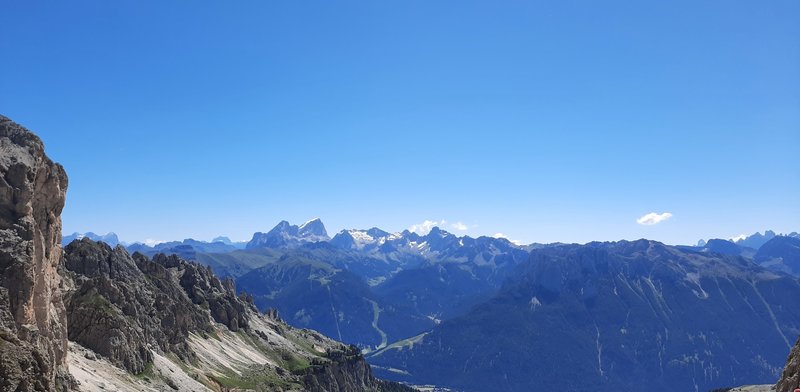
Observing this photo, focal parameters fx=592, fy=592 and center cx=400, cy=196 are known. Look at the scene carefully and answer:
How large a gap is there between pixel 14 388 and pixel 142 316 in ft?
474

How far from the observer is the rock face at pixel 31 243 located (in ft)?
279

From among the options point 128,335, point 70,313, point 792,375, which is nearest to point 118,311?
point 128,335

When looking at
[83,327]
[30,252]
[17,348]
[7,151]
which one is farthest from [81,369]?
[17,348]

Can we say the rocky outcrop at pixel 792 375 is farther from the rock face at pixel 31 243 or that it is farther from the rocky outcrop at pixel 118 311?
the rocky outcrop at pixel 118 311

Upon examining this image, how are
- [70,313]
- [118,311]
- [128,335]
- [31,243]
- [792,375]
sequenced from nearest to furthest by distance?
[792,375] < [31,243] < [70,313] < [128,335] < [118,311]

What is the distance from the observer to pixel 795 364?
51.3 metres

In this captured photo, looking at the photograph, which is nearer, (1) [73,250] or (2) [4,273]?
(2) [4,273]

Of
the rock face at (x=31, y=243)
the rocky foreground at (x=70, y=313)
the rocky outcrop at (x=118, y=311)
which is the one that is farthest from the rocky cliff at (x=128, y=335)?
the rock face at (x=31, y=243)

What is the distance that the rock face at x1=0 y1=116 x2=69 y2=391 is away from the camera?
279 ft

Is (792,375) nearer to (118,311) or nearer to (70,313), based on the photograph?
(70,313)

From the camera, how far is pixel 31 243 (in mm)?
91812

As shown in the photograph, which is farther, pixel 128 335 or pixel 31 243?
pixel 128 335

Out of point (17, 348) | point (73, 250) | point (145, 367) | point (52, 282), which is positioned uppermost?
point (73, 250)

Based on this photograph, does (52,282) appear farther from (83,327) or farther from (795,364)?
(795,364)
